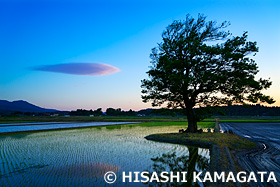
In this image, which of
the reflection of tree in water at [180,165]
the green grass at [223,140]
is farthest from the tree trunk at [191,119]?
the reflection of tree in water at [180,165]

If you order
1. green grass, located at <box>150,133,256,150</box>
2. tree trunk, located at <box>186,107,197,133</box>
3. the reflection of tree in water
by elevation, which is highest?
tree trunk, located at <box>186,107,197,133</box>

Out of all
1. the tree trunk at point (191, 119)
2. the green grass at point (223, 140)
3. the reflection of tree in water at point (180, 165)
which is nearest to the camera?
the reflection of tree in water at point (180, 165)

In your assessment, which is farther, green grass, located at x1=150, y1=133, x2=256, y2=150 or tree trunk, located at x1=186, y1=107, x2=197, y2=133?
tree trunk, located at x1=186, y1=107, x2=197, y2=133

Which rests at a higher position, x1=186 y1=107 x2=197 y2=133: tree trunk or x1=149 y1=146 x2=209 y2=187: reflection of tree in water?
x1=186 y1=107 x2=197 y2=133: tree trunk

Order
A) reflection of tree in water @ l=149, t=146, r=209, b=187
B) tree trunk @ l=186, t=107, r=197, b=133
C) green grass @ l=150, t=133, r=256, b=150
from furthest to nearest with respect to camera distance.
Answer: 1. tree trunk @ l=186, t=107, r=197, b=133
2. green grass @ l=150, t=133, r=256, b=150
3. reflection of tree in water @ l=149, t=146, r=209, b=187

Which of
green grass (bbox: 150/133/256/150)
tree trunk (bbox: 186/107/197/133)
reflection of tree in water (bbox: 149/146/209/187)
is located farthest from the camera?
tree trunk (bbox: 186/107/197/133)

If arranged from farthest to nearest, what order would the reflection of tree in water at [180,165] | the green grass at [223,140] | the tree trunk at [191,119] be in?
the tree trunk at [191,119], the green grass at [223,140], the reflection of tree in water at [180,165]

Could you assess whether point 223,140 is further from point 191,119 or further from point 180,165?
point 180,165

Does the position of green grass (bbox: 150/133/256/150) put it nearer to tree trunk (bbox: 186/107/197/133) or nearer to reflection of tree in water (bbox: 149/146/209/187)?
tree trunk (bbox: 186/107/197/133)

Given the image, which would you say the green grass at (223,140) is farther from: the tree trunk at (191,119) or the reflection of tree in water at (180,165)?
the reflection of tree in water at (180,165)

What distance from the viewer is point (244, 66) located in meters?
25.7

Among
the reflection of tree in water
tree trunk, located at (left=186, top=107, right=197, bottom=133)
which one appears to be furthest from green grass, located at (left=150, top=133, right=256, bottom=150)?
the reflection of tree in water

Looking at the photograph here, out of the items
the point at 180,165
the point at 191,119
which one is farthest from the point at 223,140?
the point at 180,165

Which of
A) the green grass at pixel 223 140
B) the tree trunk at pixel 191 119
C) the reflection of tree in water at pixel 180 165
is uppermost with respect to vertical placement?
the tree trunk at pixel 191 119
